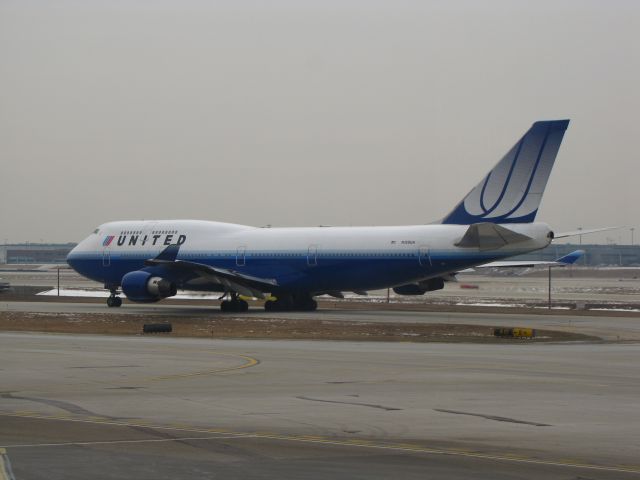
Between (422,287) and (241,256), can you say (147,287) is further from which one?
(422,287)

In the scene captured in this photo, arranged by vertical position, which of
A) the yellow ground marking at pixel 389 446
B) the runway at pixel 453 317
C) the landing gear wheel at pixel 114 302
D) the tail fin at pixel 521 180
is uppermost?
the tail fin at pixel 521 180

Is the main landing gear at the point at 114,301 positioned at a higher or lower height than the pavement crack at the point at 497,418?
higher

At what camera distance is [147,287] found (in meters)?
55.8

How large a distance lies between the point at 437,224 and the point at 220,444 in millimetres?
41221

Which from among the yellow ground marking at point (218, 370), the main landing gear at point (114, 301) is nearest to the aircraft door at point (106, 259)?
the main landing gear at point (114, 301)

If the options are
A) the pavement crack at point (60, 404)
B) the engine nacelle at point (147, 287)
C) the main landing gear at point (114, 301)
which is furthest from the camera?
the main landing gear at point (114, 301)

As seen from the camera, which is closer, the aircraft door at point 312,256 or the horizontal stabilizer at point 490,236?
the horizontal stabilizer at point 490,236

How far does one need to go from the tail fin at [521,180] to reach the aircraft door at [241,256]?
13682mm

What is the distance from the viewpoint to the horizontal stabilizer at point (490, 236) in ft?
162

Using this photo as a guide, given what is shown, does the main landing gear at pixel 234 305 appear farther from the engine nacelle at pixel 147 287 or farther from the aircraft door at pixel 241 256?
the engine nacelle at pixel 147 287

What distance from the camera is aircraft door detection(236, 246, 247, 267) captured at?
5966 centimetres

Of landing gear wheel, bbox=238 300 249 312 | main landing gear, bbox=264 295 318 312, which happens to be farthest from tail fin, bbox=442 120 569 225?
landing gear wheel, bbox=238 300 249 312

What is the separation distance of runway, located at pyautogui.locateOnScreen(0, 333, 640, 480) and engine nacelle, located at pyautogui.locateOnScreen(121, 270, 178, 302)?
79.7ft

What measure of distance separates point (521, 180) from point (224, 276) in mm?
16430
